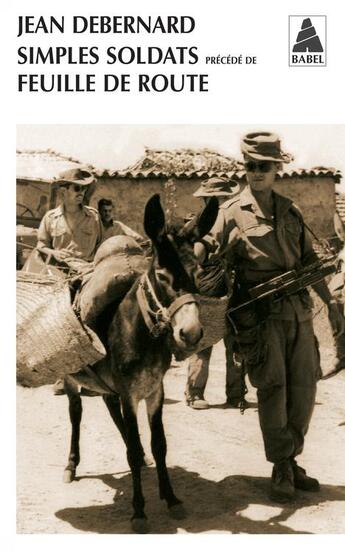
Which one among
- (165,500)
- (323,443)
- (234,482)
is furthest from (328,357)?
(165,500)

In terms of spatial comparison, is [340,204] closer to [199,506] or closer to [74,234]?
[74,234]

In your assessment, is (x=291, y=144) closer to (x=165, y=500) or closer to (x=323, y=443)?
(x=323, y=443)

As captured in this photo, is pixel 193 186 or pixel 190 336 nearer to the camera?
pixel 190 336

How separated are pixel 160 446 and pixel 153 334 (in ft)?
2.90

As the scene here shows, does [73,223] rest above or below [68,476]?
above

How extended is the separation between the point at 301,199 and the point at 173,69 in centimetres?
674

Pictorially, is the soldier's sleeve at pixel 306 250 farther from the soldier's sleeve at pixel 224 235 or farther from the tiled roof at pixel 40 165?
the tiled roof at pixel 40 165

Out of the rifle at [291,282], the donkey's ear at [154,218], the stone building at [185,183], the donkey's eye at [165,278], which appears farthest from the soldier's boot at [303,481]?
the stone building at [185,183]

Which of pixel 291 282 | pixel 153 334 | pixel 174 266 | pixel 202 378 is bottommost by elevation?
pixel 202 378

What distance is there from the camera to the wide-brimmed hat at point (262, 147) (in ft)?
17.5

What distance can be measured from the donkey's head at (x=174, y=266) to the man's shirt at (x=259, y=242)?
0.78 meters

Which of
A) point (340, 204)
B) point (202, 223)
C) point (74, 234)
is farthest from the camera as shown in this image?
point (340, 204)

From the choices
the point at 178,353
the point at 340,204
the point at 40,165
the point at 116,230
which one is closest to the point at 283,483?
the point at 178,353

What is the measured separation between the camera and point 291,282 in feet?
17.4
